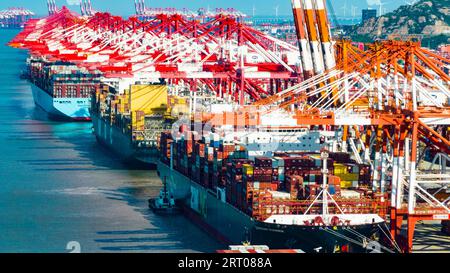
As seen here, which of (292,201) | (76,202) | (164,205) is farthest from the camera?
(76,202)

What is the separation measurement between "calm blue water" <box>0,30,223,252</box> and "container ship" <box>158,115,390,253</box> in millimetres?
1287

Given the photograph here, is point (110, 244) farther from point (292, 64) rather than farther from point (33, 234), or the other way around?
point (292, 64)

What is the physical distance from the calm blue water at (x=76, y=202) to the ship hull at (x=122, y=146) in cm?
47

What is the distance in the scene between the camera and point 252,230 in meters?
21.6

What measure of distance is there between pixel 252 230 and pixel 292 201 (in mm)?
1011

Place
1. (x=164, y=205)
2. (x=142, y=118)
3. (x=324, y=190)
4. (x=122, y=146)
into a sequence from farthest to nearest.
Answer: (x=122, y=146)
(x=142, y=118)
(x=164, y=205)
(x=324, y=190)

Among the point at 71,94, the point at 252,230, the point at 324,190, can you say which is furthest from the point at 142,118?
the point at 71,94

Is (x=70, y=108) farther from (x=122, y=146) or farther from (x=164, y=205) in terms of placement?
(x=164, y=205)

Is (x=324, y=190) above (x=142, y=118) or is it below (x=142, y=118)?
below

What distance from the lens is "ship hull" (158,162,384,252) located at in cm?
2105

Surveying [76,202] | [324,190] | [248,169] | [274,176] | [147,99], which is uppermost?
[147,99]

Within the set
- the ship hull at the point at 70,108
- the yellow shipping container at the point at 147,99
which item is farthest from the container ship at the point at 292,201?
the ship hull at the point at 70,108

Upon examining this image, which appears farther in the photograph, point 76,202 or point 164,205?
point 76,202

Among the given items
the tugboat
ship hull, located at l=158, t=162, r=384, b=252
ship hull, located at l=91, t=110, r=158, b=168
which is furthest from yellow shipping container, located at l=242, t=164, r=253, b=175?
ship hull, located at l=91, t=110, r=158, b=168
